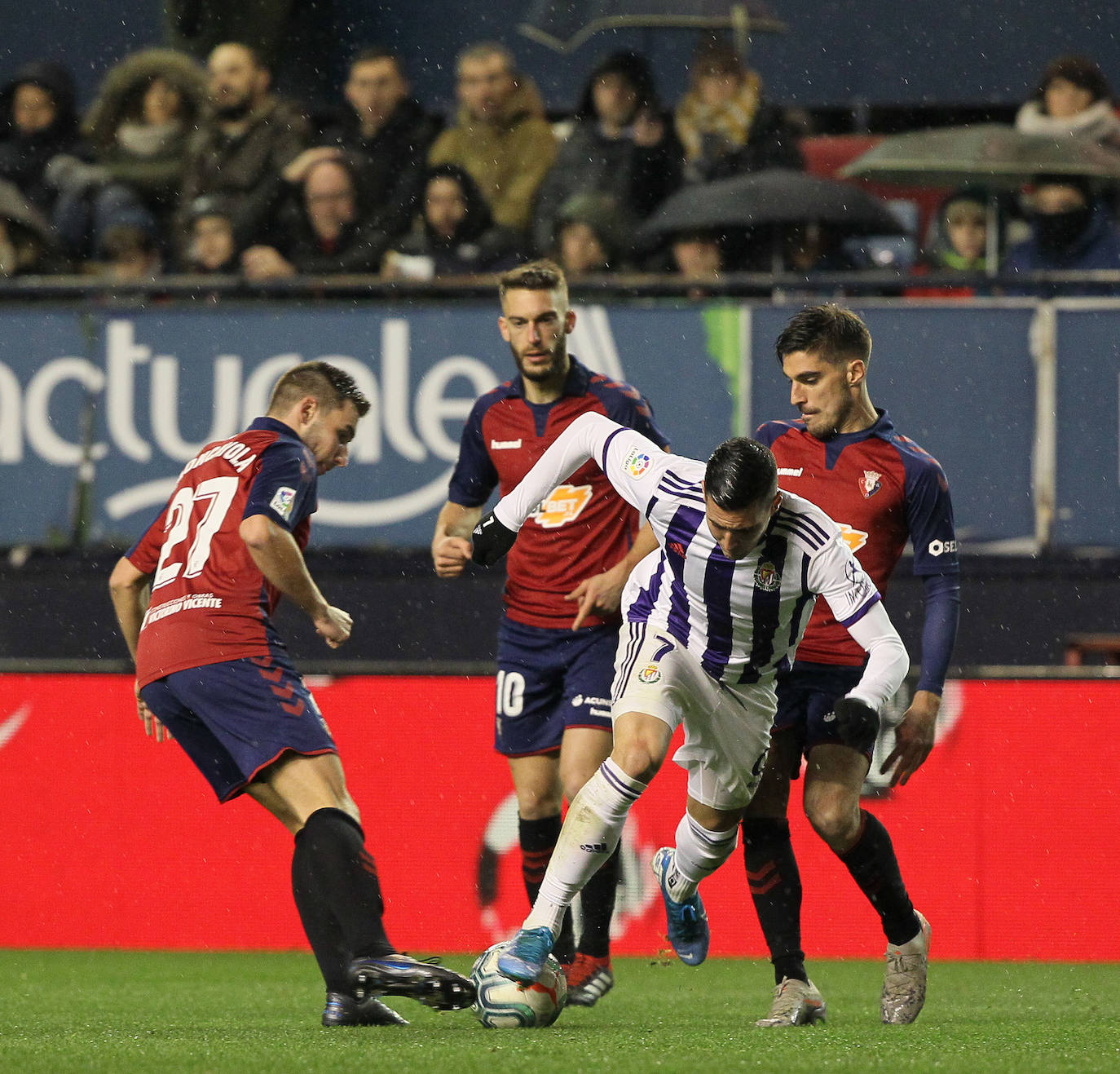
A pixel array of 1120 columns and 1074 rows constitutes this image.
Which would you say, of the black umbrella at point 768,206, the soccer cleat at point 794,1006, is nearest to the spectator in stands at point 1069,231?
the black umbrella at point 768,206

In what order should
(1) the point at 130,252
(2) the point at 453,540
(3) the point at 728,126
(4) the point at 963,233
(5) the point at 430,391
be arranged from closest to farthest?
(2) the point at 453,540
(5) the point at 430,391
(4) the point at 963,233
(1) the point at 130,252
(3) the point at 728,126

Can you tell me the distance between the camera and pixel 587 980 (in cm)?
606

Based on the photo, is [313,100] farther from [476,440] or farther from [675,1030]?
[675,1030]

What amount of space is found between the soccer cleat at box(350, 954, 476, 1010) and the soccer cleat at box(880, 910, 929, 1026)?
1.39 m

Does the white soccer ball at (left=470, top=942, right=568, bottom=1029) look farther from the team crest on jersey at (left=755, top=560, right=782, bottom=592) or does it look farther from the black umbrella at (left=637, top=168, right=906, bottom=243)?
the black umbrella at (left=637, top=168, right=906, bottom=243)

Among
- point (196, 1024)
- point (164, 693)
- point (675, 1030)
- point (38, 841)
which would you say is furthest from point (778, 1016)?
point (38, 841)

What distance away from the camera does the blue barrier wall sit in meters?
8.94

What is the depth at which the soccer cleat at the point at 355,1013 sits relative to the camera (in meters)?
5.01

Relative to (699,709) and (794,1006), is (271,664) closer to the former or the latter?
(699,709)

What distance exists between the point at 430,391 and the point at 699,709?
4.45 m

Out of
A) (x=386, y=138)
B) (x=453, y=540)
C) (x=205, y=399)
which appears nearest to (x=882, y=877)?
(x=453, y=540)

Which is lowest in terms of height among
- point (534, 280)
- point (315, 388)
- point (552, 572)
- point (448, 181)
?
point (552, 572)

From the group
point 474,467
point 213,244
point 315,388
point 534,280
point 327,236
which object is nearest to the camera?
point 315,388

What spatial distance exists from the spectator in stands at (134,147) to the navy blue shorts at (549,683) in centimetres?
574
